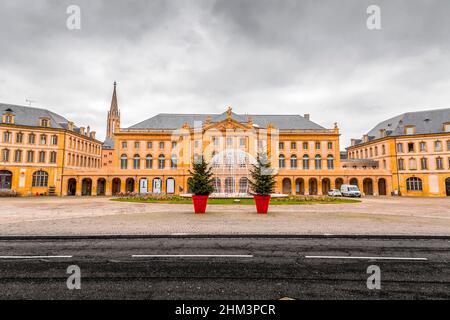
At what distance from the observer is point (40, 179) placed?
4547 centimetres

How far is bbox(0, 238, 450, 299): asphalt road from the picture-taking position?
15.7 feet

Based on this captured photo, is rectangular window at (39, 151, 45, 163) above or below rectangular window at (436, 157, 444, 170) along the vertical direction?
above

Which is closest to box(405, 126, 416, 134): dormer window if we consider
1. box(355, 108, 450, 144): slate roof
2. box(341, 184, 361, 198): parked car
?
box(355, 108, 450, 144): slate roof

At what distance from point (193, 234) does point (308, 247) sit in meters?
4.32

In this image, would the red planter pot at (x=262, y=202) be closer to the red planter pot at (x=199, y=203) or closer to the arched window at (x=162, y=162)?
the red planter pot at (x=199, y=203)

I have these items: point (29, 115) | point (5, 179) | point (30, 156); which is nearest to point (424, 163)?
point (30, 156)

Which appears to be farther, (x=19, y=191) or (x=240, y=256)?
(x=19, y=191)

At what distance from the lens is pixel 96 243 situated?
353 inches

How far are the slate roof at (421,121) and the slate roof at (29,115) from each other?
67.4 meters

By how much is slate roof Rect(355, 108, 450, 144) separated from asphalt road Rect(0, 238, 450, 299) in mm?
51627

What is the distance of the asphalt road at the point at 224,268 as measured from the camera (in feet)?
15.7

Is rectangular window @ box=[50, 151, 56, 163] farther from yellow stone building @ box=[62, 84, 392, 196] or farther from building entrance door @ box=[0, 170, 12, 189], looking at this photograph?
building entrance door @ box=[0, 170, 12, 189]

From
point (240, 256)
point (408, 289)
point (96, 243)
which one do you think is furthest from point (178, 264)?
point (408, 289)
